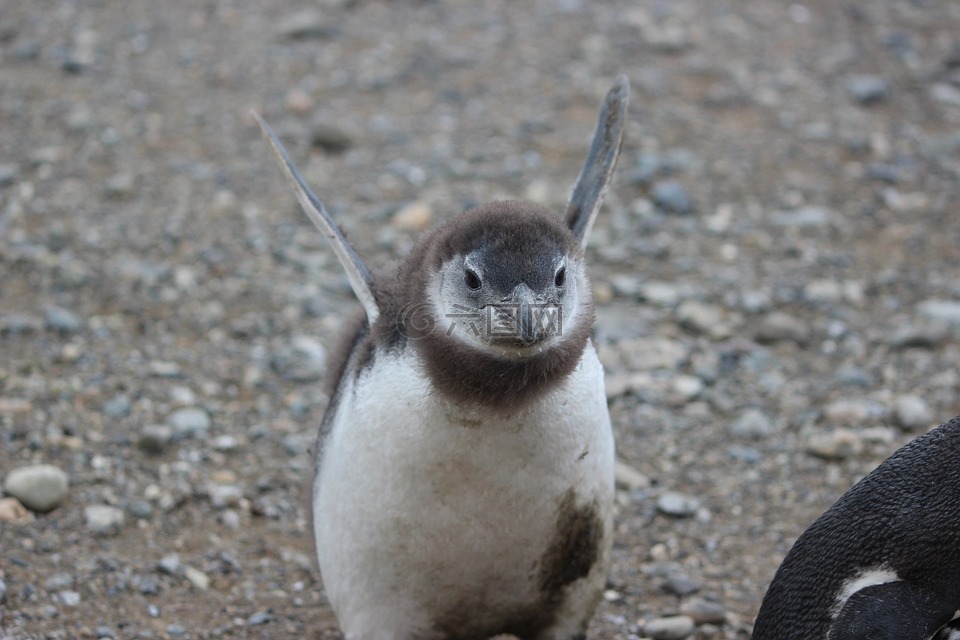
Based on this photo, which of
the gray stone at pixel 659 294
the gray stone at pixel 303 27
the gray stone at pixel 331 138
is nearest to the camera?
the gray stone at pixel 659 294

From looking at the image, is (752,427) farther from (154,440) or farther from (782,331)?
(154,440)

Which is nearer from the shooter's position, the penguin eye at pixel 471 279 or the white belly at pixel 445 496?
the penguin eye at pixel 471 279

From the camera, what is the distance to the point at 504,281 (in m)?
2.91

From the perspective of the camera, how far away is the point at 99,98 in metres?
7.07

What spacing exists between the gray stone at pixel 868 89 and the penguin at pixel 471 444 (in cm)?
408

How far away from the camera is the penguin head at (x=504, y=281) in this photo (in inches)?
114

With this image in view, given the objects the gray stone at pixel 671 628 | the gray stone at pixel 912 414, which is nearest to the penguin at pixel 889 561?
the gray stone at pixel 671 628

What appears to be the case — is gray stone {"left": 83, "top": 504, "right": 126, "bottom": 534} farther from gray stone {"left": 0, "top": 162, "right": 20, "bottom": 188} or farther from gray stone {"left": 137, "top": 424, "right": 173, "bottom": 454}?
gray stone {"left": 0, "top": 162, "right": 20, "bottom": 188}

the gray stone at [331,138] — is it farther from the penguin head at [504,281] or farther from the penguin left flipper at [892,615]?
the penguin left flipper at [892,615]

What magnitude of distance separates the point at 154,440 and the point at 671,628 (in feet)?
6.50

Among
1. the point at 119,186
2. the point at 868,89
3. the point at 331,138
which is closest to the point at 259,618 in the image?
the point at 119,186

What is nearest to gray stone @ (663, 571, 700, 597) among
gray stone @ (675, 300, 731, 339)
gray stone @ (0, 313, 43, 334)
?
gray stone @ (675, 300, 731, 339)

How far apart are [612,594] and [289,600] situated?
1044mm

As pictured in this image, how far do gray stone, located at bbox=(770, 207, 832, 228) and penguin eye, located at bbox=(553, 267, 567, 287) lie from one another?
3348 mm
